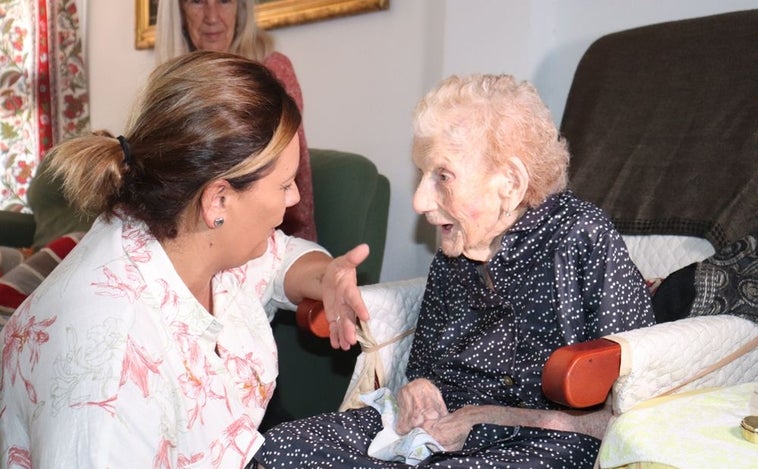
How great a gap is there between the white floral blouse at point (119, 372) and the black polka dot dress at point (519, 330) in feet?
0.45

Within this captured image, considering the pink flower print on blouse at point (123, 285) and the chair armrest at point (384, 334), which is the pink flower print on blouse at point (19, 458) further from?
the chair armrest at point (384, 334)

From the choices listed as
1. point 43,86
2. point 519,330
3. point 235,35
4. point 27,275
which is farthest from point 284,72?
point 43,86

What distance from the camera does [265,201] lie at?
1323mm

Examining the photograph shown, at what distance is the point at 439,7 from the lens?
7.89ft

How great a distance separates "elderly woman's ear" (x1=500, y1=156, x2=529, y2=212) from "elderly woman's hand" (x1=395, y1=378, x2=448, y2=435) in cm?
34

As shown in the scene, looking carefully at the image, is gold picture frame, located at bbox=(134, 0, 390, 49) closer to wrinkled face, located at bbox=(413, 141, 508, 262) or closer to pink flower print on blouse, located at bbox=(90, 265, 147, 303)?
wrinkled face, located at bbox=(413, 141, 508, 262)

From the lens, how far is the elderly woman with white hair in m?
1.34

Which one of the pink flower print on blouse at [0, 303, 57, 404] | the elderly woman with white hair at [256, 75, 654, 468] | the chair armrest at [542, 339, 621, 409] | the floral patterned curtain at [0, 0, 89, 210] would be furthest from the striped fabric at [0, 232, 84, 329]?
the floral patterned curtain at [0, 0, 89, 210]

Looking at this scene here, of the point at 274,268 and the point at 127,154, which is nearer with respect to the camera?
the point at 127,154

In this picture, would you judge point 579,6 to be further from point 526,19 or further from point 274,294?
point 274,294

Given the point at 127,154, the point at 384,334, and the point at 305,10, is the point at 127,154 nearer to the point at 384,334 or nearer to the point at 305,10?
the point at 384,334

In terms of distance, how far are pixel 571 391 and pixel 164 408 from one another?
22.7 inches

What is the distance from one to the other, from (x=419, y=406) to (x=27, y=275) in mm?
1285

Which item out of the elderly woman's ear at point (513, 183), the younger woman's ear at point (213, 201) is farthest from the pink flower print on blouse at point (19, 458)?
the elderly woman's ear at point (513, 183)
